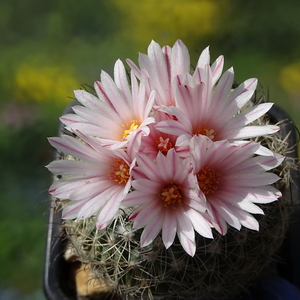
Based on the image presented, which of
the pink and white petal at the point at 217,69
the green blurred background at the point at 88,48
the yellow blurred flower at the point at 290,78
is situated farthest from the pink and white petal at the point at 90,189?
the yellow blurred flower at the point at 290,78

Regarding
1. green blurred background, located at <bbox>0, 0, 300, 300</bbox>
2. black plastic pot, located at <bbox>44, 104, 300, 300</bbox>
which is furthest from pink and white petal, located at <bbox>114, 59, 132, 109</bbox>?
green blurred background, located at <bbox>0, 0, 300, 300</bbox>

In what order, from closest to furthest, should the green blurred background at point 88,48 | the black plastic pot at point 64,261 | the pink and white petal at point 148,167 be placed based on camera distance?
the pink and white petal at point 148,167 < the black plastic pot at point 64,261 < the green blurred background at point 88,48

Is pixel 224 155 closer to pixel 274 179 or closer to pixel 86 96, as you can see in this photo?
pixel 274 179

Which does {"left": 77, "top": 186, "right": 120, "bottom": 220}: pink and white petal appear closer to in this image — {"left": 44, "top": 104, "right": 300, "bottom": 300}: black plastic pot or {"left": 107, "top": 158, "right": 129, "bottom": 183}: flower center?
{"left": 107, "top": 158, "right": 129, "bottom": 183}: flower center

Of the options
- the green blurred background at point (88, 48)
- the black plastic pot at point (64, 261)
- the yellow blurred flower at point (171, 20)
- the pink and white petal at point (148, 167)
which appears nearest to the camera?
the pink and white petal at point (148, 167)

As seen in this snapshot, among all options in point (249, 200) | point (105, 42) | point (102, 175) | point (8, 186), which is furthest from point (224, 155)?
point (105, 42)

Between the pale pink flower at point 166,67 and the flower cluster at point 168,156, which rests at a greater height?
the pale pink flower at point 166,67

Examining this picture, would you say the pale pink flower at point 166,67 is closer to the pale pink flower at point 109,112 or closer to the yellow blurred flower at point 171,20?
the pale pink flower at point 109,112

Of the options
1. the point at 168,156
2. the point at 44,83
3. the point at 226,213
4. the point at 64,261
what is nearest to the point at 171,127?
the point at 168,156

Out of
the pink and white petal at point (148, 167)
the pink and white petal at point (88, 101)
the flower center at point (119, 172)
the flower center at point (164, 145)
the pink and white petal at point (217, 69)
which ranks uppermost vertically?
the pink and white petal at point (217, 69)
